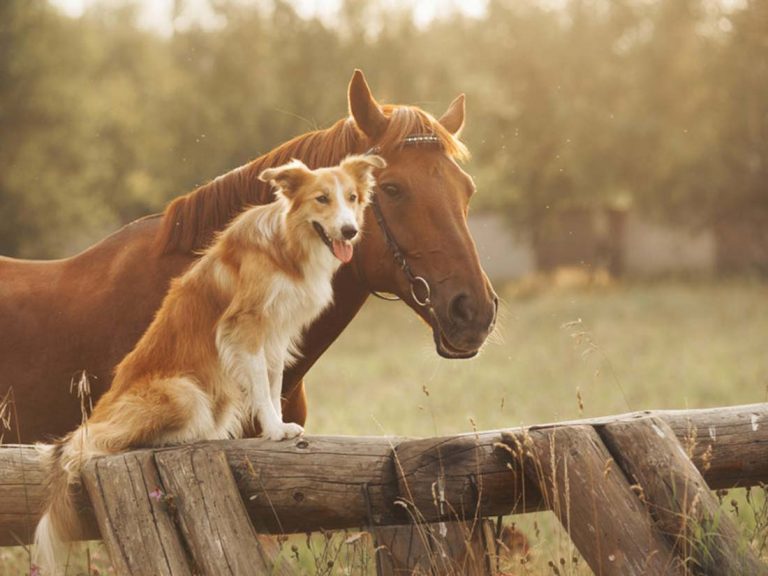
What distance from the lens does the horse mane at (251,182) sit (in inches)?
211

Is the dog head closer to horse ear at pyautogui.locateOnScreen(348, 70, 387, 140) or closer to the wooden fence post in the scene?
horse ear at pyautogui.locateOnScreen(348, 70, 387, 140)

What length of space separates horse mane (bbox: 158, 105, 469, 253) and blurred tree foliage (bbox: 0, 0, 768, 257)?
16.9 m

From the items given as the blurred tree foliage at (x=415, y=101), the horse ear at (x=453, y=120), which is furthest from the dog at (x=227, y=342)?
the blurred tree foliage at (x=415, y=101)

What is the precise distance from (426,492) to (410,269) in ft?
3.91

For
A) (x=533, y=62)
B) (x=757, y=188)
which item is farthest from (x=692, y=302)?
(x=533, y=62)

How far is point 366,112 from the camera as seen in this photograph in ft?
17.6

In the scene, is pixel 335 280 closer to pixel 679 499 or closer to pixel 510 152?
pixel 679 499

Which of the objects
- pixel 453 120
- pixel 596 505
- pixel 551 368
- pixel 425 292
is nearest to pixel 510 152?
pixel 551 368

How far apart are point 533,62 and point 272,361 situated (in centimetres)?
3585

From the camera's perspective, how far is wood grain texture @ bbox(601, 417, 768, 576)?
411cm

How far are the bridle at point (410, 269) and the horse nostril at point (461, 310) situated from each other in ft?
0.27

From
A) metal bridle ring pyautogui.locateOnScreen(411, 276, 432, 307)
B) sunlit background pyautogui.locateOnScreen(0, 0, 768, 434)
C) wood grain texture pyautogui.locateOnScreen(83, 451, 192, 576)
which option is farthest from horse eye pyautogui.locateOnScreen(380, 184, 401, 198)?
sunlit background pyautogui.locateOnScreen(0, 0, 768, 434)

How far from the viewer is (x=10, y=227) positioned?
21.9 meters

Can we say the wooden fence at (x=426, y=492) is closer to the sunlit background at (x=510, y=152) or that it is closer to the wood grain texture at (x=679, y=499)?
the wood grain texture at (x=679, y=499)
